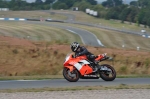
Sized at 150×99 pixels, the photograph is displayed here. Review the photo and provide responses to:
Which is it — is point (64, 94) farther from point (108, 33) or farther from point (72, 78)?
point (108, 33)

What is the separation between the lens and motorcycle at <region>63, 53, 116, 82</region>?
616 inches

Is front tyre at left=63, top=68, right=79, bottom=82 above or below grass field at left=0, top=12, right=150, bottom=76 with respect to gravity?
above

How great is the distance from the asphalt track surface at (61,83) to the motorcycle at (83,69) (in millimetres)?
204

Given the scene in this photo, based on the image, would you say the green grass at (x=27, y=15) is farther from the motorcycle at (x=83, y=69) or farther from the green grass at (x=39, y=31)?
the motorcycle at (x=83, y=69)

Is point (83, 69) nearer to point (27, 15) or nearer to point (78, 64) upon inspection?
point (78, 64)

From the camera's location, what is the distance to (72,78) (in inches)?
619

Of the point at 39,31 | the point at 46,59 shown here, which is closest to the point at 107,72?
the point at 46,59

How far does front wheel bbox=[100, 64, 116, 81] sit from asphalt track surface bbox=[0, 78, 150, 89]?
6.2 inches

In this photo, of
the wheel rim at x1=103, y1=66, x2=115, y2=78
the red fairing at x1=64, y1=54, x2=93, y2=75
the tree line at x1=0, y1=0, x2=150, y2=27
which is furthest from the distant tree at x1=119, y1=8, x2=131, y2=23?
the red fairing at x1=64, y1=54, x2=93, y2=75

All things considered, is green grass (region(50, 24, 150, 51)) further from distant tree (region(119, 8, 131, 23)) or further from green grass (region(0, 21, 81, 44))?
distant tree (region(119, 8, 131, 23))

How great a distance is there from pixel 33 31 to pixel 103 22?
76.3 ft

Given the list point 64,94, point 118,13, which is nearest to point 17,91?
point 64,94

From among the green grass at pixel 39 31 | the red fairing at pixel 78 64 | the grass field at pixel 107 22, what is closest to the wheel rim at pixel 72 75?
the red fairing at pixel 78 64

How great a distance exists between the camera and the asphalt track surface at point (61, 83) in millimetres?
14781
